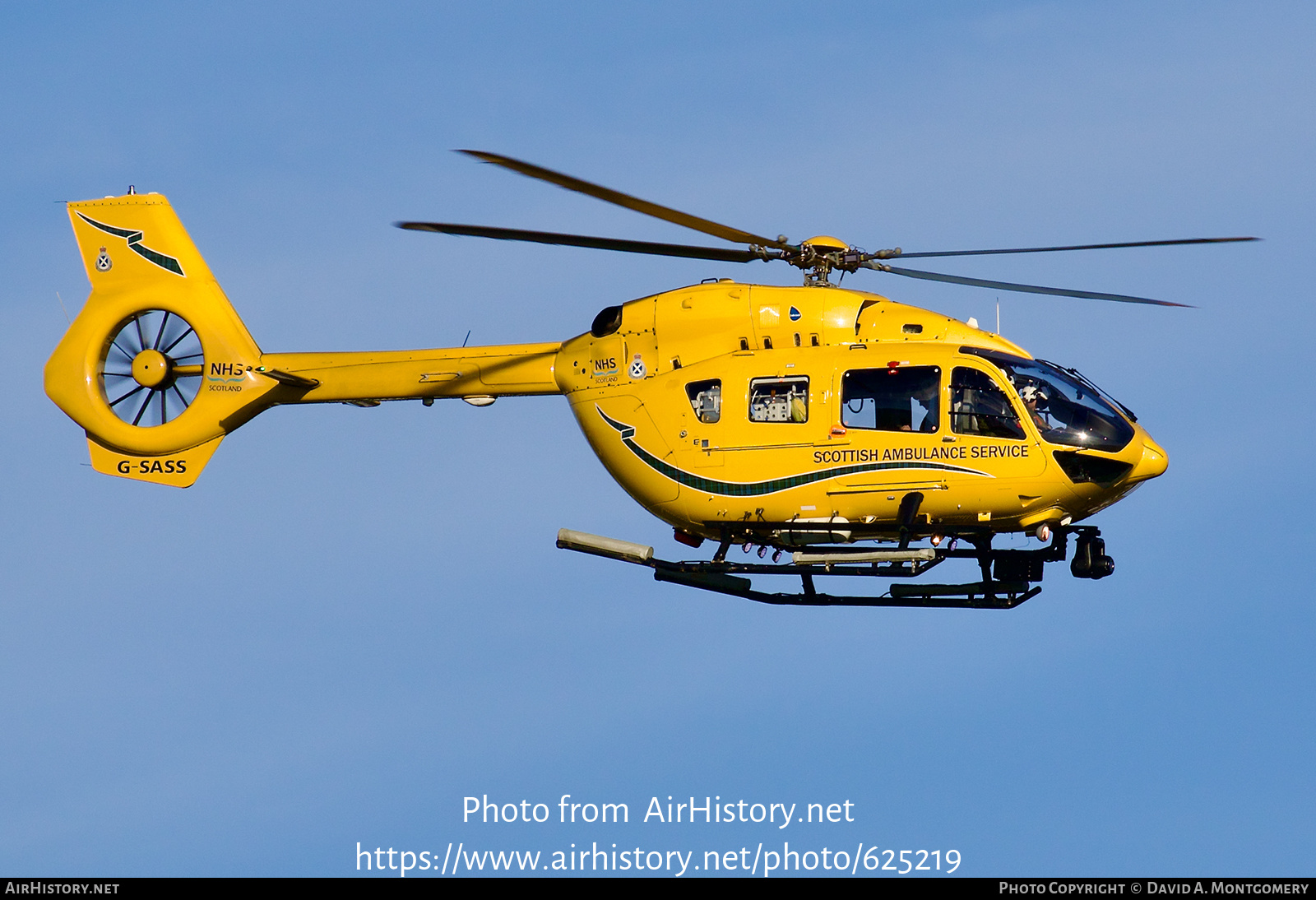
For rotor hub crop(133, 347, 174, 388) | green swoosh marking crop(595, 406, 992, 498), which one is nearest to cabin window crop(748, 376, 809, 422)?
green swoosh marking crop(595, 406, 992, 498)

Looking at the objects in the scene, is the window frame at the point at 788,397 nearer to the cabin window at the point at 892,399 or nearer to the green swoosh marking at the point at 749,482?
the cabin window at the point at 892,399

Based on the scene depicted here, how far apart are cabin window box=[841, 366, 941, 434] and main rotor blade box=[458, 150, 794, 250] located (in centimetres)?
214

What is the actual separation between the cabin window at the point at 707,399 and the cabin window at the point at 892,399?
63.3 inches

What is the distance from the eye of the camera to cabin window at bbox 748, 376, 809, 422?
22.6 metres

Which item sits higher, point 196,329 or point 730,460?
point 196,329

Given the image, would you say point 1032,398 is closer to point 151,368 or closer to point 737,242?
point 737,242

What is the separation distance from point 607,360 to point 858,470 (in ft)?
12.5

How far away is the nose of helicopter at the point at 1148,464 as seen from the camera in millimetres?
21844

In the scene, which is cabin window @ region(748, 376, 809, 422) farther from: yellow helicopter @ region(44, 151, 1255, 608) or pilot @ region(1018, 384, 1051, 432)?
pilot @ region(1018, 384, 1051, 432)

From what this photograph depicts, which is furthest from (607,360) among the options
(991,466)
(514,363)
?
(991,466)

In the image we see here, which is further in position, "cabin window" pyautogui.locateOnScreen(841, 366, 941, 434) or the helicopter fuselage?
"cabin window" pyautogui.locateOnScreen(841, 366, 941, 434)
